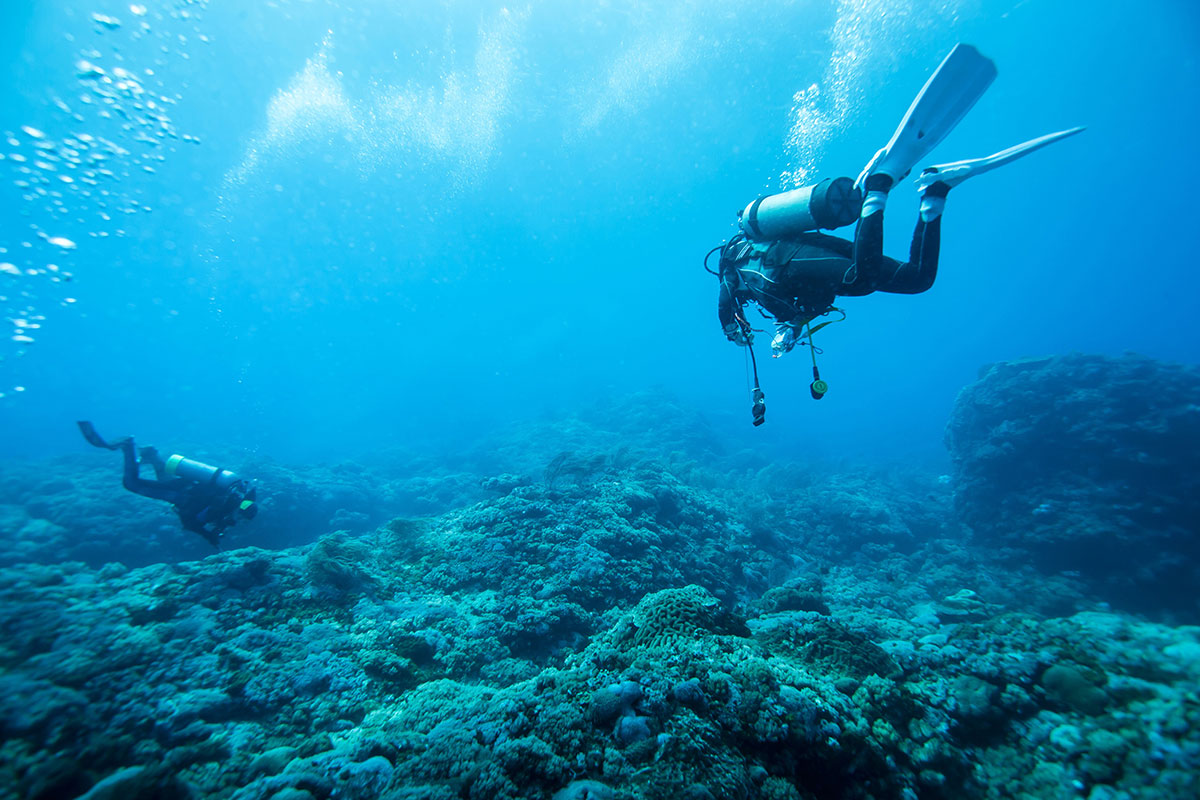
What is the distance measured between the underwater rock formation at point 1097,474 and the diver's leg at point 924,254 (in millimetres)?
9587

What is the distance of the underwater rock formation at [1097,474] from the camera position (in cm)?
837

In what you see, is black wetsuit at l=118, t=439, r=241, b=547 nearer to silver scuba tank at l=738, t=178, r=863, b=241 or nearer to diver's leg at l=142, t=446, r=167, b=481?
diver's leg at l=142, t=446, r=167, b=481

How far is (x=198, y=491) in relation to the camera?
877cm

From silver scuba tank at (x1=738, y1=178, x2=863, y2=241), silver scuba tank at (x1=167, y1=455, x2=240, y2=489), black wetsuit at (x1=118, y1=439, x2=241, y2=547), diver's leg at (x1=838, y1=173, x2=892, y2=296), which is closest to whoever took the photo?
diver's leg at (x1=838, y1=173, x2=892, y2=296)

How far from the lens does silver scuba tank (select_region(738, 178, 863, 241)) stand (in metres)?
4.16

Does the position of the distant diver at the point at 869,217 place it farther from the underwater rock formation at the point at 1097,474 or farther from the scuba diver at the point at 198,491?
the scuba diver at the point at 198,491

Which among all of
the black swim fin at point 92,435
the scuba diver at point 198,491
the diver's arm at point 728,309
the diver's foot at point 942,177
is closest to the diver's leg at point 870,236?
the diver's foot at point 942,177

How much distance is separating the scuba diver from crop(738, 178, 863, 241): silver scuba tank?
1048cm

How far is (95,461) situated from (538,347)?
74892 millimetres

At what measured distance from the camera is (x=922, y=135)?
395 centimetres

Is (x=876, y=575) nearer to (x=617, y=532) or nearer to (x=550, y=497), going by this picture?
(x=617, y=532)

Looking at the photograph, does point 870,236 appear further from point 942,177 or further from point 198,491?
point 198,491

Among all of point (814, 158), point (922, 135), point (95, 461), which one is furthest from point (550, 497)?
point (814, 158)

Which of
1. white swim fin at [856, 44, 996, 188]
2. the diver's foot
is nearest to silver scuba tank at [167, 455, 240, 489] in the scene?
white swim fin at [856, 44, 996, 188]
